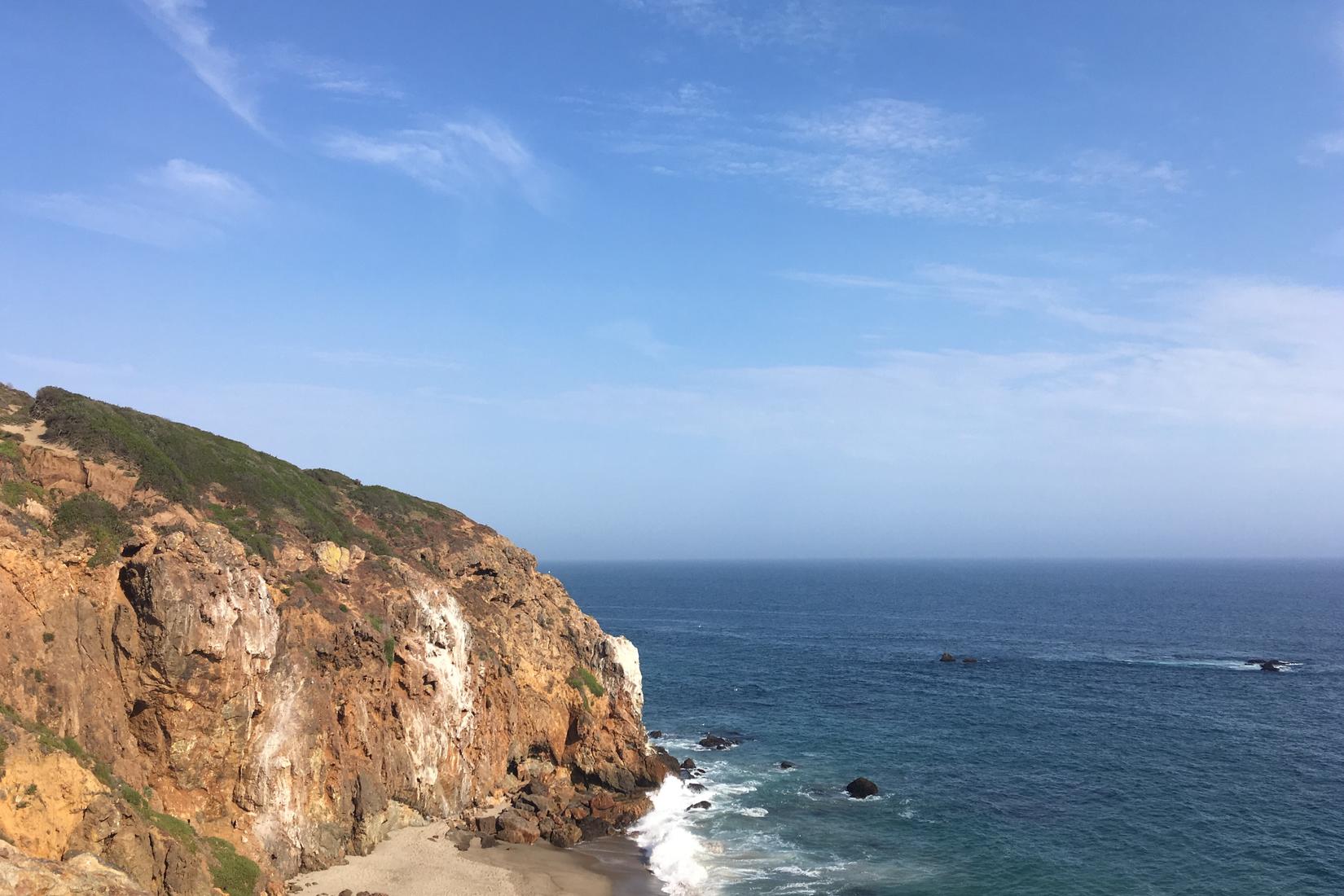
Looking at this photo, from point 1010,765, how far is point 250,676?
57648 millimetres

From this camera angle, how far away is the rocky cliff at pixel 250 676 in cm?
3306

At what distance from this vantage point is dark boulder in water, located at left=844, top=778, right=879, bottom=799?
198 feet

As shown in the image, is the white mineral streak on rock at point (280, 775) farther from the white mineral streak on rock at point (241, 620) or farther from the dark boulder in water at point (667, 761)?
the dark boulder in water at point (667, 761)

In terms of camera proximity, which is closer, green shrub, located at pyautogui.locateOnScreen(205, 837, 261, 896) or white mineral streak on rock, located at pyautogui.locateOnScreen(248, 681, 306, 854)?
green shrub, located at pyautogui.locateOnScreen(205, 837, 261, 896)

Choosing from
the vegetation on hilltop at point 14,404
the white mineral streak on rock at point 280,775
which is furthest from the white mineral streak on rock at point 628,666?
the vegetation on hilltop at point 14,404

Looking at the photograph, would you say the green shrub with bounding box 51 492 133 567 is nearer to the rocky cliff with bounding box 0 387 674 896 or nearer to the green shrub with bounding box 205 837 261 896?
the rocky cliff with bounding box 0 387 674 896

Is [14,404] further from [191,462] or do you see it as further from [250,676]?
[250,676]

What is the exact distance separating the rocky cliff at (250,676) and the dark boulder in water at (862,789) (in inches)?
563

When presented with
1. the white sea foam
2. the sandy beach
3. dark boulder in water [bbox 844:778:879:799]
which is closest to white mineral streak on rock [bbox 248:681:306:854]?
the sandy beach

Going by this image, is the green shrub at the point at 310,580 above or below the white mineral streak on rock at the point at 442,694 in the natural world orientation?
above

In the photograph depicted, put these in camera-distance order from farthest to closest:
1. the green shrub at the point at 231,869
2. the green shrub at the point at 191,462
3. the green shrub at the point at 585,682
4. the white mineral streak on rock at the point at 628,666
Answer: the white mineral streak on rock at the point at 628,666
the green shrub at the point at 585,682
the green shrub at the point at 191,462
the green shrub at the point at 231,869

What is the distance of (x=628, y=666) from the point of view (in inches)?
2552

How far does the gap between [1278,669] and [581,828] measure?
95.4m

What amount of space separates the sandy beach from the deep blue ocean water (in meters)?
3.16
